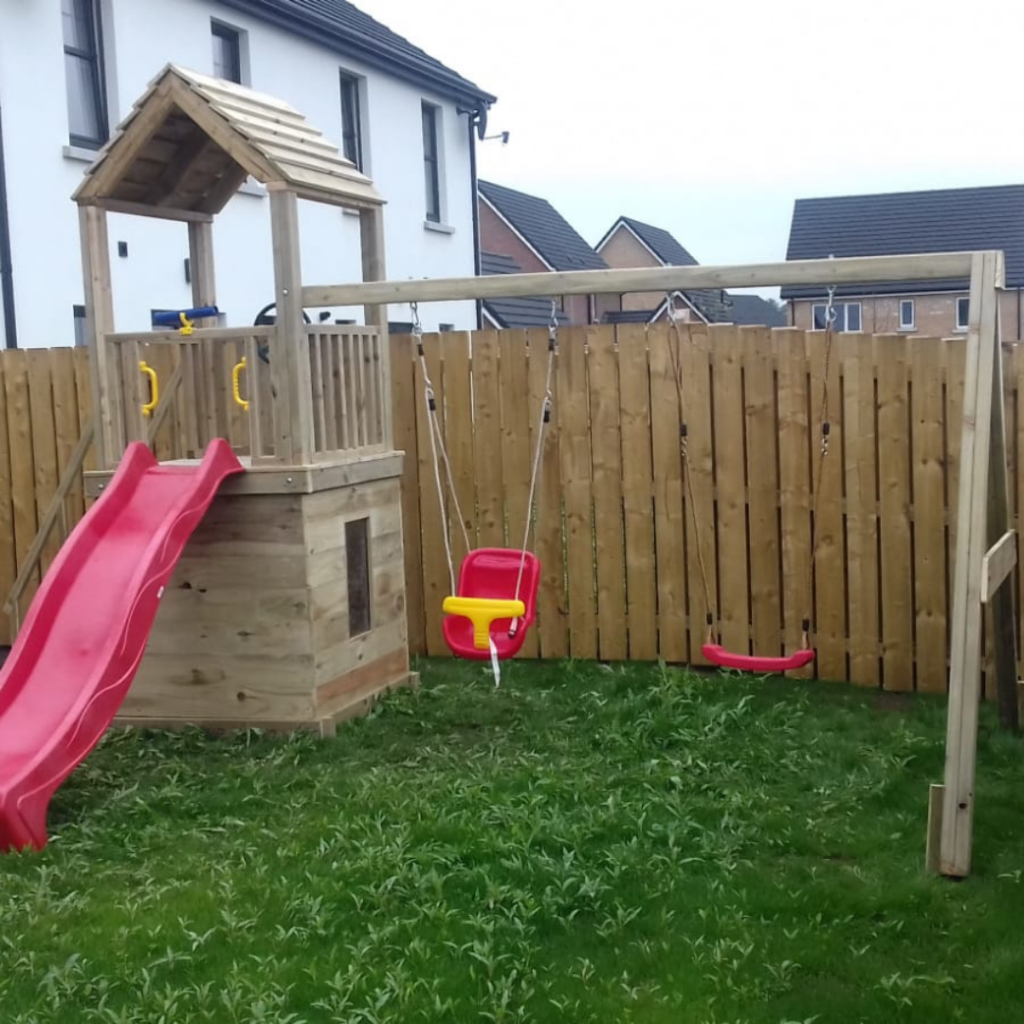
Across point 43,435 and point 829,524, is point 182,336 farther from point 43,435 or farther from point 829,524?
point 829,524

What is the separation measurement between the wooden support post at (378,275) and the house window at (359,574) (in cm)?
64

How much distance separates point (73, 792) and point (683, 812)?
2.84 metres

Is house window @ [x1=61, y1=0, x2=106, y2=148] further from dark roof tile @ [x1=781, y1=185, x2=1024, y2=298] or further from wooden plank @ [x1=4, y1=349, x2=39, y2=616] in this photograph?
dark roof tile @ [x1=781, y1=185, x2=1024, y2=298]

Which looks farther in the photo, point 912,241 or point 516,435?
point 912,241

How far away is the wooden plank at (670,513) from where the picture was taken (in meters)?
8.48

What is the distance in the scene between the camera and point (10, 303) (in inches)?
490

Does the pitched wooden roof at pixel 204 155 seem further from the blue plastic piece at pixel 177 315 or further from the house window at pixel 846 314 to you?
the house window at pixel 846 314

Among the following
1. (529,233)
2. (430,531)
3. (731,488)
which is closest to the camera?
(731,488)

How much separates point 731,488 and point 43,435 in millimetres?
5082

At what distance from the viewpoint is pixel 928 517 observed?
25.5 feet

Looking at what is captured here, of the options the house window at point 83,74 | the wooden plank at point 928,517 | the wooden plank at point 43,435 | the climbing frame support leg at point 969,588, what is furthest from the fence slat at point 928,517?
the house window at point 83,74

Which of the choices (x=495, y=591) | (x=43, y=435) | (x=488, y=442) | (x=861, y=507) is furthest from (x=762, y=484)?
(x=43, y=435)

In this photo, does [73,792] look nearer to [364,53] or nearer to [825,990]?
[825,990]

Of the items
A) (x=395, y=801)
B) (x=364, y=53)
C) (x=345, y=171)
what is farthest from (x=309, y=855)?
(x=364, y=53)
